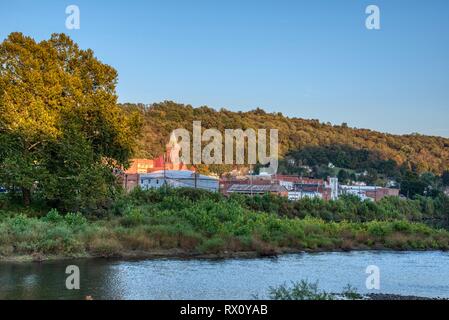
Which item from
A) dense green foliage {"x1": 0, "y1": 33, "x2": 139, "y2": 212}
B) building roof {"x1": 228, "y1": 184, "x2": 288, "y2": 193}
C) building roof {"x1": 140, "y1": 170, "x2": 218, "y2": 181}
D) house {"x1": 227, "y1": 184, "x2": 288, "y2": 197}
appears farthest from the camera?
building roof {"x1": 228, "y1": 184, "x2": 288, "y2": 193}

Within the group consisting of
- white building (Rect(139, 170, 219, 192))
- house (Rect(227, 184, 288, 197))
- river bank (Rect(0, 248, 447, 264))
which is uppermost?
white building (Rect(139, 170, 219, 192))

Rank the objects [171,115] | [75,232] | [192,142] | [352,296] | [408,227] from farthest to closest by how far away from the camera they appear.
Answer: [171,115]
[192,142]
[408,227]
[75,232]
[352,296]

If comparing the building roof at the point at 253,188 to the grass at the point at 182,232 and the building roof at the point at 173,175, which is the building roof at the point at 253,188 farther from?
the grass at the point at 182,232

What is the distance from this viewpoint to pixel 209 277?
23.0 meters

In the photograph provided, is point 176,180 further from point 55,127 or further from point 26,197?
point 55,127

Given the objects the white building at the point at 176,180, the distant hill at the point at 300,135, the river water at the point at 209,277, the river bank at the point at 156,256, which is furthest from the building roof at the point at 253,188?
the river water at the point at 209,277

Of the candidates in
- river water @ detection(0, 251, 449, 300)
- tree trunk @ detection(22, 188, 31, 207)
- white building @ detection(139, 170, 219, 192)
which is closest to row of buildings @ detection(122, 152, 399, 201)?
white building @ detection(139, 170, 219, 192)

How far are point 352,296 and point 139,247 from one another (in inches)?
614

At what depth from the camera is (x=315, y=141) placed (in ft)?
→ 485

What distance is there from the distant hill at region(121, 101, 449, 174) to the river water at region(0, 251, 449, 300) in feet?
241

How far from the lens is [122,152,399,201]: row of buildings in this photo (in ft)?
230

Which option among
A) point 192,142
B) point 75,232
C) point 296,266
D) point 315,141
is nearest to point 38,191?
point 75,232

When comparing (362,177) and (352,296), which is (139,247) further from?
(362,177)

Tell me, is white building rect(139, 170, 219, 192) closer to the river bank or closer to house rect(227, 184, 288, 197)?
house rect(227, 184, 288, 197)
